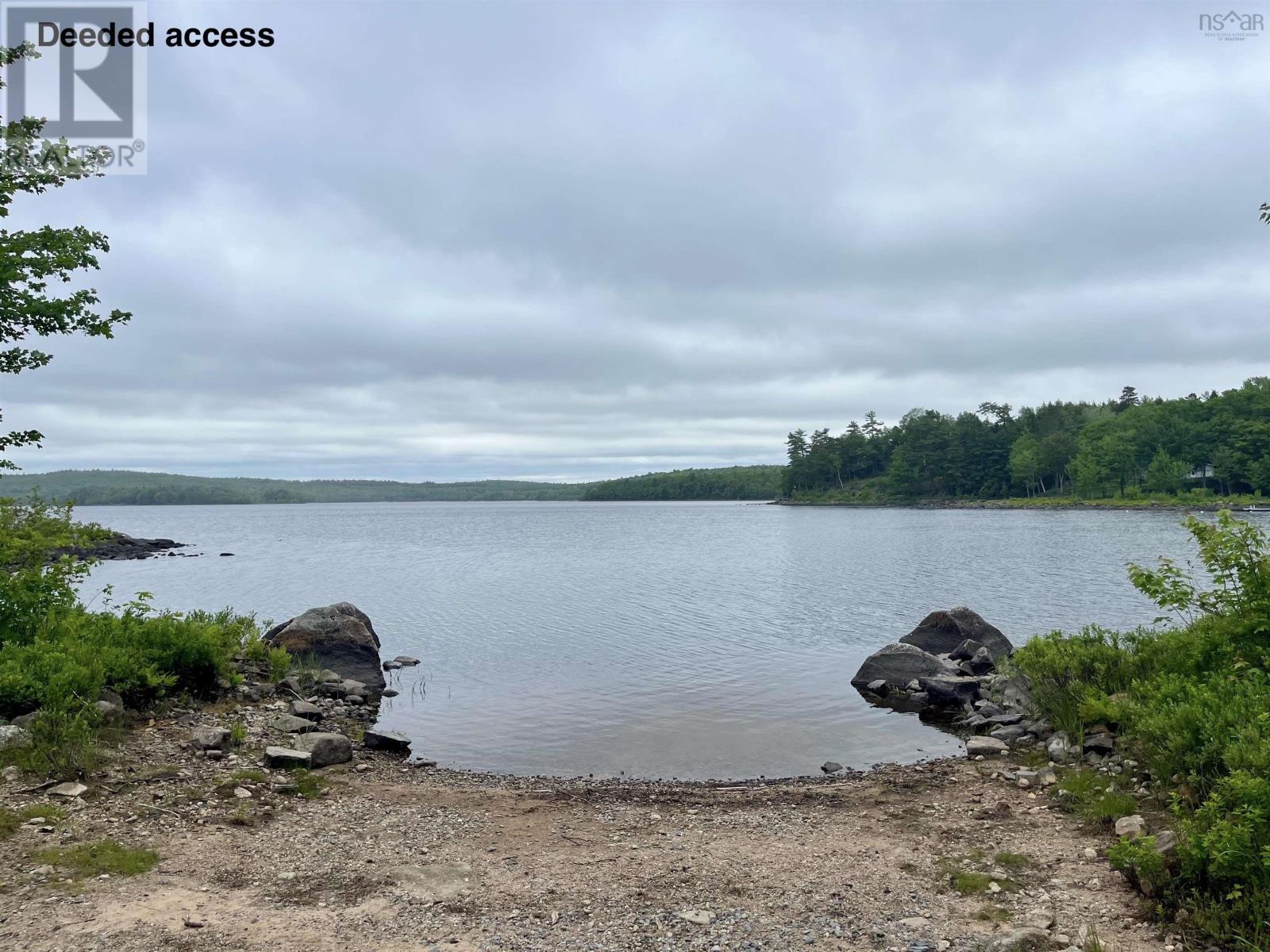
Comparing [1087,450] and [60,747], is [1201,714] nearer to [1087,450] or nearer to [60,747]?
[60,747]

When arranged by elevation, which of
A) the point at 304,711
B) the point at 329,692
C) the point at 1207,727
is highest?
the point at 1207,727

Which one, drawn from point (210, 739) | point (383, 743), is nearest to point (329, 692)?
point (383, 743)

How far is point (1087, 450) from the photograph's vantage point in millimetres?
147125

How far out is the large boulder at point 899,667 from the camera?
22.2 meters

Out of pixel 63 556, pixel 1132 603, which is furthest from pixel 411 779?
pixel 1132 603

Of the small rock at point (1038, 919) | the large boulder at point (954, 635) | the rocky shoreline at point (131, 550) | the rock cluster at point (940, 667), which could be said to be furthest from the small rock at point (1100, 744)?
the rocky shoreline at point (131, 550)

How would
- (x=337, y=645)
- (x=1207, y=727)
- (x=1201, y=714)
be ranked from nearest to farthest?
(x=1207, y=727) → (x=1201, y=714) → (x=337, y=645)

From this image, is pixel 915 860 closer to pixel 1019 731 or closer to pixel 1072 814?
pixel 1072 814

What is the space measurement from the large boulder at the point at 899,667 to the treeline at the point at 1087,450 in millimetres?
135164

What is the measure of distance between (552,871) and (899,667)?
1571 cm

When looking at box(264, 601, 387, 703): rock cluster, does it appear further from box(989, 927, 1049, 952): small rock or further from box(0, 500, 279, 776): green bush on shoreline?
box(989, 927, 1049, 952): small rock

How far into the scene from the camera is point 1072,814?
10.9 m

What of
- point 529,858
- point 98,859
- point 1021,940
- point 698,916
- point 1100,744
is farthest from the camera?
point 1100,744

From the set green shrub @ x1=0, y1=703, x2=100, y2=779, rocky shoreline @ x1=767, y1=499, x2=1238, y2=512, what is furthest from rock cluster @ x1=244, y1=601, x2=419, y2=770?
rocky shoreline @ x1=767, y1=499, x2=1238, y2=512
